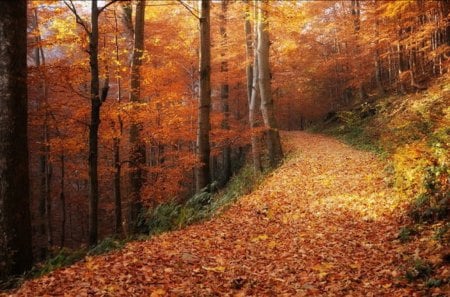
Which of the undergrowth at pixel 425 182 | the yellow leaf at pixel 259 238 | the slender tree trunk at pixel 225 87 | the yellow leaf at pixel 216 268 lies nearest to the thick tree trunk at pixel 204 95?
the yellow leaf at pixel 259 238

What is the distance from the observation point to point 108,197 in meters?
33.8

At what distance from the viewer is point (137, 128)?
47.1 ft

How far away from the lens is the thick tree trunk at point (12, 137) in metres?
6.60

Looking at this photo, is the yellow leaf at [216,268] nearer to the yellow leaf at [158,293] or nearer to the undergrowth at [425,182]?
the yellow leaf at [158,293]

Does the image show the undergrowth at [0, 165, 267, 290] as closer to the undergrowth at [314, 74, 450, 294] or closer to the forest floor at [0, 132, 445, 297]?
the forest floor at [0, 132, 445, 297]

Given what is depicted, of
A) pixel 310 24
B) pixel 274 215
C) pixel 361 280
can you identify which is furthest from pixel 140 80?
pixel 310 24

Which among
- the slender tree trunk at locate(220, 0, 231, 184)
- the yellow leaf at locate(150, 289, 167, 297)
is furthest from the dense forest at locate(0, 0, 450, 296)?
the slender tree trunk at locate(220, 0, 231, 184)

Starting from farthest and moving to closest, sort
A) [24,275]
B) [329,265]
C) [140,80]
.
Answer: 1. [140,80]
2. [24,275]
3. [329,265]

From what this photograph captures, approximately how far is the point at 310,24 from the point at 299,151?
1642 centimetres

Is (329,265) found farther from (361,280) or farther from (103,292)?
(103,292)

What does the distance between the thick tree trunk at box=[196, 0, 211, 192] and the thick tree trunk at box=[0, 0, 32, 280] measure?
6.49m

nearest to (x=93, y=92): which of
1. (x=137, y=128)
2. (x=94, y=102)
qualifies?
(x=94, y=102)

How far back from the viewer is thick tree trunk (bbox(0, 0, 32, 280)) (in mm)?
6602

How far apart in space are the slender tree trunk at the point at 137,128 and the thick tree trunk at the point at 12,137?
22.4ft
